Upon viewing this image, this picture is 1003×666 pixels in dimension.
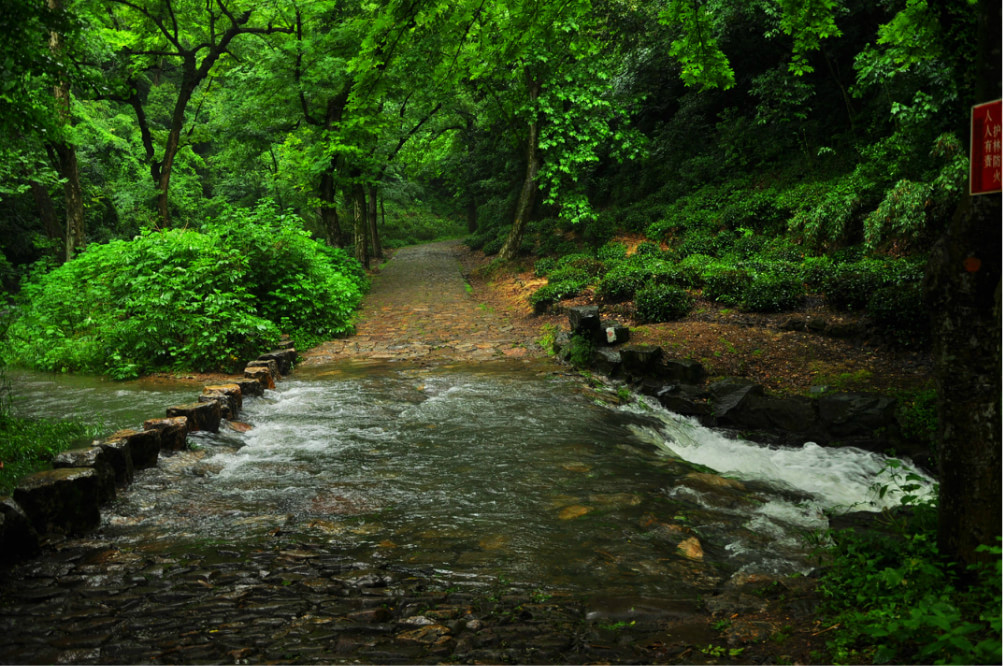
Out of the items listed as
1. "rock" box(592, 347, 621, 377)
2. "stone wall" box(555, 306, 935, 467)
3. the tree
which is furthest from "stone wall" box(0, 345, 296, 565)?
the tree

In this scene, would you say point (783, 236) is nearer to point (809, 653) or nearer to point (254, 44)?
point (809, 653)

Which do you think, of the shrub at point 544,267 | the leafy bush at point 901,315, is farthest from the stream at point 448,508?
the shrub at point 544,267

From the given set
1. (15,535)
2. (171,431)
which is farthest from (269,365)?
(15,535)

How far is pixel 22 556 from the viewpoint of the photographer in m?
3.77

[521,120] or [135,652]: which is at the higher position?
[521,120]

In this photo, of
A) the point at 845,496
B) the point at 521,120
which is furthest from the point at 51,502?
the point at 521,120

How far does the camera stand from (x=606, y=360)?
933 centimetres

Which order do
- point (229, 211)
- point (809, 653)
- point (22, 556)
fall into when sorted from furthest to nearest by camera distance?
point (229, 211) → point (22, 556) → point (809, 653)

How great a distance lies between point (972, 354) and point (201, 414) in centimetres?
648

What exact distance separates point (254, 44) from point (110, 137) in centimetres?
540

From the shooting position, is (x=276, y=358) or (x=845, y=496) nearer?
(x=845, y=496)

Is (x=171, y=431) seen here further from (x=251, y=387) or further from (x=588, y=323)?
(x=588, y=323)


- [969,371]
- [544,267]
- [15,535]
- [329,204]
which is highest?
[329,204]

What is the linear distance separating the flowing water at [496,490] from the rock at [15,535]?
0.44 meters
